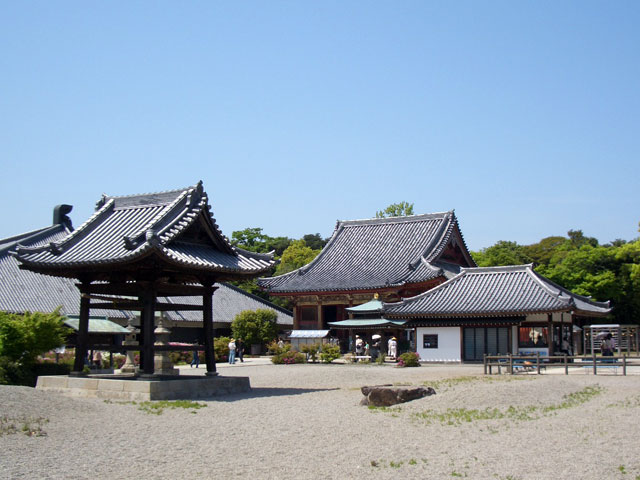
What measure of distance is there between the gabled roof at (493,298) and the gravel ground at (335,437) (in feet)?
59.8

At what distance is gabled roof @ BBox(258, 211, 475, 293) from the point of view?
50.9m

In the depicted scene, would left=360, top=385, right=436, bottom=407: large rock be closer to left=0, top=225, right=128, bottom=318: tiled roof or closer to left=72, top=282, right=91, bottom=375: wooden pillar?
left=72, top=282, right=91, bottom=375: wooden pillar

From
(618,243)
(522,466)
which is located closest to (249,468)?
(522,466)

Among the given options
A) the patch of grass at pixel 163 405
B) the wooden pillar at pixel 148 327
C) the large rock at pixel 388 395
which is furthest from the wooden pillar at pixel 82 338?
the large rock at pixel 388 395

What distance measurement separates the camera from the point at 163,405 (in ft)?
56.3

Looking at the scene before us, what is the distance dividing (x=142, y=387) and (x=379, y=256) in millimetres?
38352

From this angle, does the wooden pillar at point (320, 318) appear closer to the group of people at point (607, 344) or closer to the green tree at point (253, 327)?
the green tree at point (253, 327)

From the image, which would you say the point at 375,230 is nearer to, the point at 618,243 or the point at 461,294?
the point at 461,294

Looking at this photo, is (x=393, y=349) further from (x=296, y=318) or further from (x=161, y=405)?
(x=161, y=405)

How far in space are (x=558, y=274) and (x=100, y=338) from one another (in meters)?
40.0

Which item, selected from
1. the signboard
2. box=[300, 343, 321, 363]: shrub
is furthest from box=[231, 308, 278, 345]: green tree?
the signboard

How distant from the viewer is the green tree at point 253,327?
4875 centimetres

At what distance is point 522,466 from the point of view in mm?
10422

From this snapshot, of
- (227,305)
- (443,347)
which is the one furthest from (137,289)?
(227,305)
